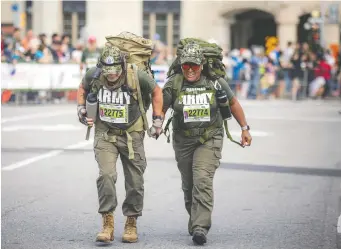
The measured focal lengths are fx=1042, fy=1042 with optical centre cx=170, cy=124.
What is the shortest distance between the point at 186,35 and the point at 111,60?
35.3 metres

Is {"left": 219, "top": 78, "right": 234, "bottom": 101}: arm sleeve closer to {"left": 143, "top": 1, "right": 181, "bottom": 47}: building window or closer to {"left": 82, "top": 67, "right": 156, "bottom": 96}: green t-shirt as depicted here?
{"left": 82, "top": 67, "right": 156, "bottom": 96}: green t-shirt

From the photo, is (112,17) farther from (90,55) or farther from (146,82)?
(146,82)

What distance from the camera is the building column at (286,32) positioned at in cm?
4162

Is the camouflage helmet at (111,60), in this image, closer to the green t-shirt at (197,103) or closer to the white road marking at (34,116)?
the green t-shirt at (197,103)

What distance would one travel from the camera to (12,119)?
22.1 m

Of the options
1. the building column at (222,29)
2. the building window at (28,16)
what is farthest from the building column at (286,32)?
the building window at (28,16)

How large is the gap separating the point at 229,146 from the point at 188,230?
8149 mm

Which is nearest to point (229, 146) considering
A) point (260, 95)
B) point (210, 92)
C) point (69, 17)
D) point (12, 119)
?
point (12, 119)

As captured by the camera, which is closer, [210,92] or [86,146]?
[210,92]

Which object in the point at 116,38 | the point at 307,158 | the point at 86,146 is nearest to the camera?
the point at 116,38

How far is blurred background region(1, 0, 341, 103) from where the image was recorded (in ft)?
89.5

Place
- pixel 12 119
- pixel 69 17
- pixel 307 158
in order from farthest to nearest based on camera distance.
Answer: pixel 69 17, pixel 12 119, pixel 307 158

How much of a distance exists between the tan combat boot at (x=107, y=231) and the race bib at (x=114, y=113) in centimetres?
74

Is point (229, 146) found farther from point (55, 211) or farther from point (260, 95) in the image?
point (260, 95)
